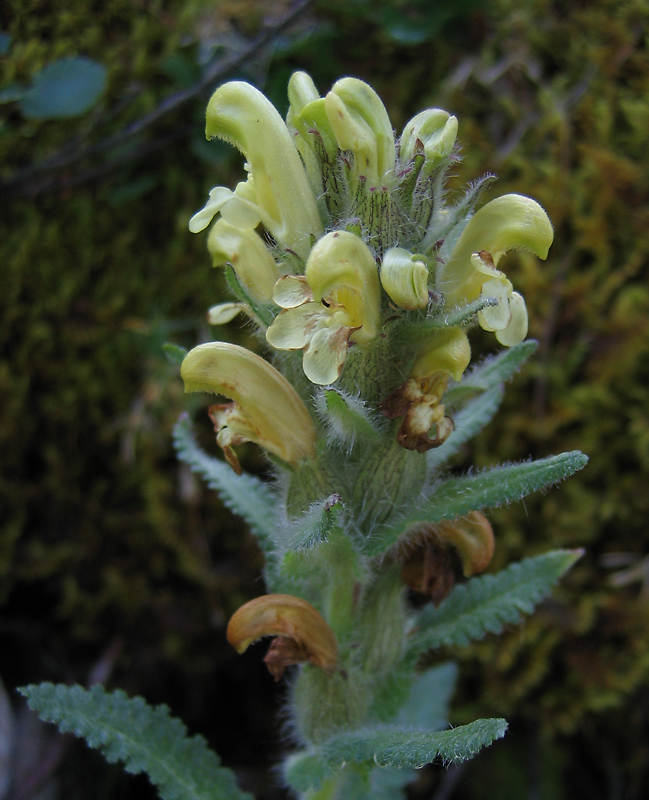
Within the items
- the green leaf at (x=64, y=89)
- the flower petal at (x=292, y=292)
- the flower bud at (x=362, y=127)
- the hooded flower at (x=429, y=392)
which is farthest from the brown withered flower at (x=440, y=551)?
the green leaf at (x=64, y=89)

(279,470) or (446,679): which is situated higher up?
(279,470)

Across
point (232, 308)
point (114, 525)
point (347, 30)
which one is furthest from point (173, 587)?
point (347, 30)

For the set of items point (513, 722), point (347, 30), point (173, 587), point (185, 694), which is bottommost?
point (513, 722)

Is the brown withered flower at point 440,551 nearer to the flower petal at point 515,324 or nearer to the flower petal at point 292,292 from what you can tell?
the flower petal at point 515,324

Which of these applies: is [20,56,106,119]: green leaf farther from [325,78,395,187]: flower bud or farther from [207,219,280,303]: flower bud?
[325,78,395,187]: flower bud

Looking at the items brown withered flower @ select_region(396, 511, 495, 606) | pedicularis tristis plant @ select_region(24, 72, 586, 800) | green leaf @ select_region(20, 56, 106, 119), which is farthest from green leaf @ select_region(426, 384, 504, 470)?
green leaf @ select_region(20, 56, 106, 119)

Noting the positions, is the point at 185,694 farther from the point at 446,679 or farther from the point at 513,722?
the point at 513,722
